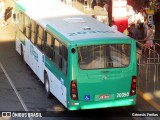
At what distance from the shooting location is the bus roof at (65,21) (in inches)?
586

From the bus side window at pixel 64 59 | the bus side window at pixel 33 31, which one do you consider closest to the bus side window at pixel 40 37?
the bus side window at pixel 33 31

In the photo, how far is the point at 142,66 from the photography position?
19781mm

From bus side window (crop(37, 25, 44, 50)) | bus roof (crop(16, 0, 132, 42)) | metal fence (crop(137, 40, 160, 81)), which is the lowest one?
metal fence (crop(137, 40, 160, 81))

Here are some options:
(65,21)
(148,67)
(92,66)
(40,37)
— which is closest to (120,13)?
(148,67)

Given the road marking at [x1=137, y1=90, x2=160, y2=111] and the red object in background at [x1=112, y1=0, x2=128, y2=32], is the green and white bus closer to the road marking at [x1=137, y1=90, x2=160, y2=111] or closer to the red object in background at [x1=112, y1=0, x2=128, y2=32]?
the road marking at [x1=137, y1=90, x2=160, y2=111]

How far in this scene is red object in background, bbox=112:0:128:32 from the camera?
22.0 m

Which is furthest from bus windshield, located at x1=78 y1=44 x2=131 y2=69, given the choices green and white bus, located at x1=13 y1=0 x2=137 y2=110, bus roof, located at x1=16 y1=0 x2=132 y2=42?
bus roof, located at x1=16 y1=0 x2=132 y2=42

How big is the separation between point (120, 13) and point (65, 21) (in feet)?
19.2

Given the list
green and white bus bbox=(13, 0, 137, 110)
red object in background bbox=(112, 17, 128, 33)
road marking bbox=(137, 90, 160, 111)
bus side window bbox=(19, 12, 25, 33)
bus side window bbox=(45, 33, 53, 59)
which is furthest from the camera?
red object in background bbox=(112, 17, 128, 33)

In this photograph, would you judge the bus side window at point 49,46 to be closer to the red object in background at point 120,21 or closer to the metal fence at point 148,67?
the metal fence at point 148,67

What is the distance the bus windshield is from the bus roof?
0.33 m

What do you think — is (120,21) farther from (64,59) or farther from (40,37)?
(64,59)

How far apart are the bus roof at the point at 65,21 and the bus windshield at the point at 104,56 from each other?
1.07 feet

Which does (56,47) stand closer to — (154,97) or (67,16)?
(67,16)
